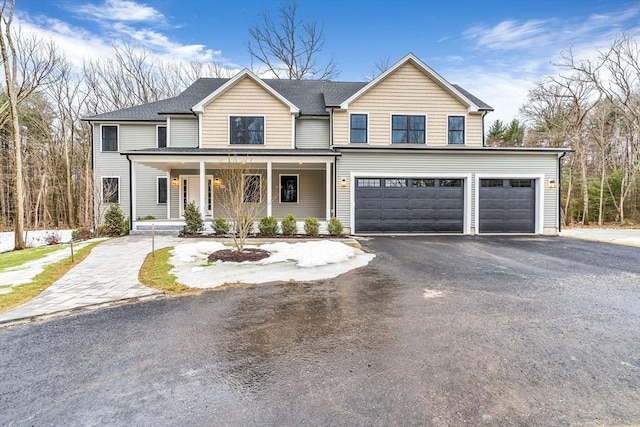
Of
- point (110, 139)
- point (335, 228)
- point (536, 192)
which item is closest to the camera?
point (335, 228)

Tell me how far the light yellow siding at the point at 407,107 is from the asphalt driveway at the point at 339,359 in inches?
399

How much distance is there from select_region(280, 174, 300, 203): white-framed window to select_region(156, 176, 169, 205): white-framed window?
5835mm

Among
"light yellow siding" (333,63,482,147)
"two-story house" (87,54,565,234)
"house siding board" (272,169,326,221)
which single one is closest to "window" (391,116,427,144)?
"two-story house" (87,54,565,234)

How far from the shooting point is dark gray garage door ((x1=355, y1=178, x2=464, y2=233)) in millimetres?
13477

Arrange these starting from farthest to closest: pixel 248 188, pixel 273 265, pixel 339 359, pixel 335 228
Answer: pixel 248 188
pixel 335 228
pixel 273 265
pixel 339 359

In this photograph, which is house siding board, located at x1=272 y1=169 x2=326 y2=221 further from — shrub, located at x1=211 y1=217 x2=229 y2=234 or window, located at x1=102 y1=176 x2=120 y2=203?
window, located at x1=102 y1=176 x2=120 y2=203

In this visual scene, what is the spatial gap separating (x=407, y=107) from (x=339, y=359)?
13740mm

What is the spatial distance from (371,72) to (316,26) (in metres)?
5.54

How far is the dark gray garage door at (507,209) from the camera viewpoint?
Result: 1375cm

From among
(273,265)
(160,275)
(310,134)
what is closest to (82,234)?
(160,275)

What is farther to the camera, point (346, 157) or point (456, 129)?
point (456, 129)

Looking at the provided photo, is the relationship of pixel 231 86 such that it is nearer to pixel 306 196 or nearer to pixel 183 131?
pixel 183 131

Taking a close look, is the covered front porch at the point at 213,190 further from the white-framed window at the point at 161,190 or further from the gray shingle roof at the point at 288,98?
the gray shingle roof at the point at 288,98

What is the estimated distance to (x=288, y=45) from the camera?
1009 inches
